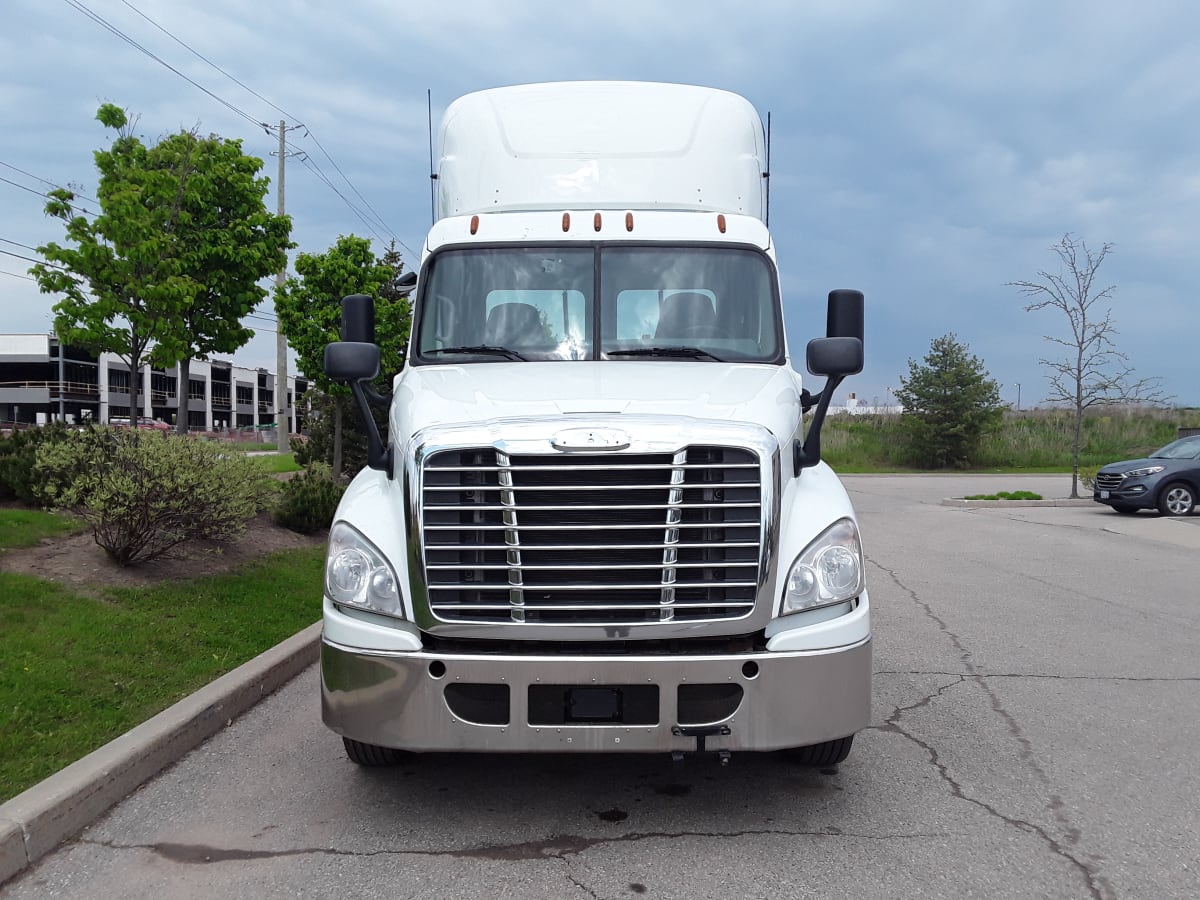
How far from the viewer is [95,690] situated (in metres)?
5.40

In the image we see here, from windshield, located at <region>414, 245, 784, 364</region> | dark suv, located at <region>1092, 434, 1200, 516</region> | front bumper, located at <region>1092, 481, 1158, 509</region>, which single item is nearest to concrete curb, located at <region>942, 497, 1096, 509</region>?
dark suv, located at <region>1092, 434, 1200, 516</region>

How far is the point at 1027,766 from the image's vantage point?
4844 mm

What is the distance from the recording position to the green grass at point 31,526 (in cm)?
812

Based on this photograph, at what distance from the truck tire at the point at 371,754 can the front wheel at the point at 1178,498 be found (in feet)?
58.5

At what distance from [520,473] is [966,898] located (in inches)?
86.8

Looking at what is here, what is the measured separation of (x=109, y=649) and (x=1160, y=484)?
18131 mm

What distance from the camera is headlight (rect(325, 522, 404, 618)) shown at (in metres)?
4.05

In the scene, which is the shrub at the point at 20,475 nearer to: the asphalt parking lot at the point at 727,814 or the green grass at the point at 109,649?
the green grass at the point at 109,649

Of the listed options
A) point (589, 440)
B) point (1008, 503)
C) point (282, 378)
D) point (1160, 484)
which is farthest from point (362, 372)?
point (282, 378)

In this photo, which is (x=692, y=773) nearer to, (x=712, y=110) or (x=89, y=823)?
(x=89, y=823)

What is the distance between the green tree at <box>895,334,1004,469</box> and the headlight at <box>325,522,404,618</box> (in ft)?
121

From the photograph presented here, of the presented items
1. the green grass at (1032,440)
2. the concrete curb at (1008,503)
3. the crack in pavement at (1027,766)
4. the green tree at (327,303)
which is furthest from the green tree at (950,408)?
the crack in pavement at (1027,766)

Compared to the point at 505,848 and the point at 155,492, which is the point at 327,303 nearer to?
the point at 155,492

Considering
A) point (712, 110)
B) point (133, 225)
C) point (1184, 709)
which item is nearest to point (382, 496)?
point (712, 110)
